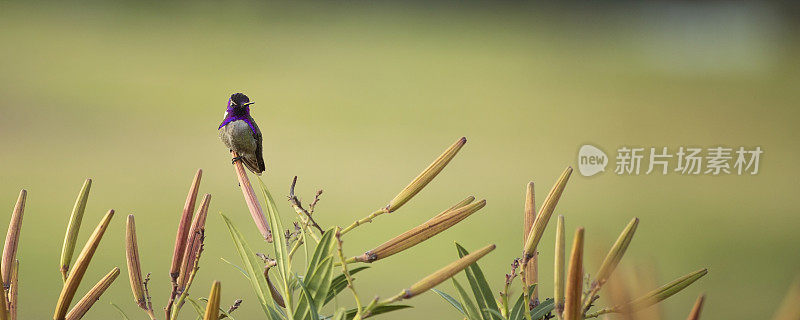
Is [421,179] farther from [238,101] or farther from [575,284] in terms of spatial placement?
[238,101]

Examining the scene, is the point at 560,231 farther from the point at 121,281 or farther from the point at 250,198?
the point at 121,281

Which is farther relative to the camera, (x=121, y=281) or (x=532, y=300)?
(x=121, y=281)

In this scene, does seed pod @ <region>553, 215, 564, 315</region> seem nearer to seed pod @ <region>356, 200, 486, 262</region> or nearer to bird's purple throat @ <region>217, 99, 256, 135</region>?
seed pod @ <region>356, 200, 486, 262</region>

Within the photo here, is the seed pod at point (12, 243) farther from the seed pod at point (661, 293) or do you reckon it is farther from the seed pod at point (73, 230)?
the seed pod at point (661, 293)

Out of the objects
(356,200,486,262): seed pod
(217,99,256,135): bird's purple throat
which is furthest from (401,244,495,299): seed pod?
(217,99,256,135): bird's purple throat

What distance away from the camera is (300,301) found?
216 millimetres

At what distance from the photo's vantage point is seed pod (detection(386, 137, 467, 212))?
224 millimetres

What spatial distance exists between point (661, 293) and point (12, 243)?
0.72ft

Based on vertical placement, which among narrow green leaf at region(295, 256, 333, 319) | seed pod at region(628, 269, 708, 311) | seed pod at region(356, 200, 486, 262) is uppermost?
seed pod at region(356, 200, 486, 262)

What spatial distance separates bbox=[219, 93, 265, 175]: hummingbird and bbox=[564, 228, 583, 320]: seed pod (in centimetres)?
22

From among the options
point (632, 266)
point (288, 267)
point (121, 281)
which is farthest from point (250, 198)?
point (121, 281)

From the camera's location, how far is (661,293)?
0.19 meters

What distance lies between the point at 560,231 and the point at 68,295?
0.16 m

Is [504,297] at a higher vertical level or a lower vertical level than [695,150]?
lower
